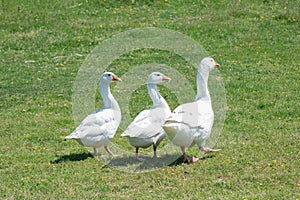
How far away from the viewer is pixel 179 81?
13906 mm

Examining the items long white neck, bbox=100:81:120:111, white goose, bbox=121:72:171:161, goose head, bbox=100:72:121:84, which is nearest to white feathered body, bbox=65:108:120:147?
long white neck, bbox=100:81:120:111

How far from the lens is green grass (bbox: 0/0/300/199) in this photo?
8180 mm

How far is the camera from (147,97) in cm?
1271

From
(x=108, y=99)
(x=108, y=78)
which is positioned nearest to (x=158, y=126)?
(x=108, y=99)

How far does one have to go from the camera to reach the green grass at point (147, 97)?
26.8 ft

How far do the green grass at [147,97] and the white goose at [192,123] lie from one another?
0.30 metres

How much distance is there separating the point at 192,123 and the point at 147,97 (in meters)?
3.95

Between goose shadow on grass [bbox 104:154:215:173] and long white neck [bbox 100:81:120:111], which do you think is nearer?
goose shadow on grass [bbox 104:154:215:173]

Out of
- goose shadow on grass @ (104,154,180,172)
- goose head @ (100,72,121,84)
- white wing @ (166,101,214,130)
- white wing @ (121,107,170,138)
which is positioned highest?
goose head @ (100,72,121,84)

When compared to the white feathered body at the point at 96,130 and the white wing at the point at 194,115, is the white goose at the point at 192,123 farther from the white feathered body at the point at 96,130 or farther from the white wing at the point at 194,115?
the white feathered body at the point at 96,130

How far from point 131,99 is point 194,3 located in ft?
26.5

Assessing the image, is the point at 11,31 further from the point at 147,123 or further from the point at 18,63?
the point at 147,123

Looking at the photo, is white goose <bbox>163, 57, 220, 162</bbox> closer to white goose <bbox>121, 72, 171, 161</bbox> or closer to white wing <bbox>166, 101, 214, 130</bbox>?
white wing <bbox>166, 101, 214, 130</bbox>

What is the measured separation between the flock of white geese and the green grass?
0.33m
